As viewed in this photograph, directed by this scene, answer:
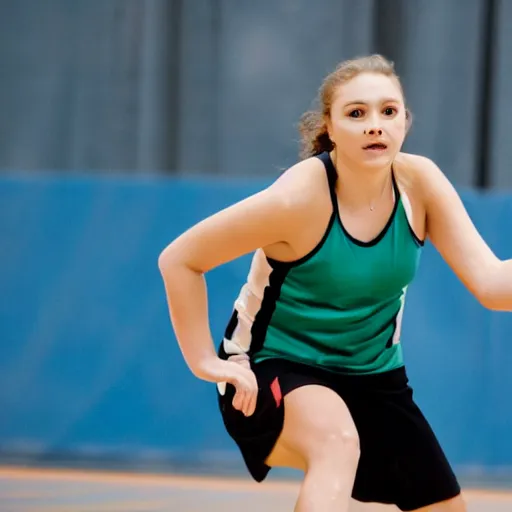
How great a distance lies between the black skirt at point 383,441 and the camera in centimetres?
202

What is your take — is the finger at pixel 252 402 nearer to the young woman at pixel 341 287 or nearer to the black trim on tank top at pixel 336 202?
the young woman at pixel 341 287

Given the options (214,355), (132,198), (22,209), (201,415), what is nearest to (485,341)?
(201,415)

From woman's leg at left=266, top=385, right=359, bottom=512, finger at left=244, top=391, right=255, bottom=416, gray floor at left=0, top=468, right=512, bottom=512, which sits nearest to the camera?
woman's leg at left=266, top=385, right=359, bottom=512

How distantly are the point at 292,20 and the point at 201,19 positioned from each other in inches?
19.1

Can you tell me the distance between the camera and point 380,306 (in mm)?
2051

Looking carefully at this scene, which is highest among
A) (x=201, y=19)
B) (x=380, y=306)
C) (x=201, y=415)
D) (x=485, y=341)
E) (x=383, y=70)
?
(x=201, y=19)

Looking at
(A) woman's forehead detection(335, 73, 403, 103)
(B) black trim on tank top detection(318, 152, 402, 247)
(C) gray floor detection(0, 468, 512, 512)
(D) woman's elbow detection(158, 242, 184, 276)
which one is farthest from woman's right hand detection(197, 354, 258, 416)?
(C) gray floor detection(0, 468, 512, 512)

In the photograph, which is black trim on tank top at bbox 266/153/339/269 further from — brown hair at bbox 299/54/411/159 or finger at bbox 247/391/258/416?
finger at bbox 247/391/258/416

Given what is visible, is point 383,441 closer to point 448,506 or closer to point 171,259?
point 448,506

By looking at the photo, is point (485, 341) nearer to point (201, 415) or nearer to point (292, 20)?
point (201, 415)

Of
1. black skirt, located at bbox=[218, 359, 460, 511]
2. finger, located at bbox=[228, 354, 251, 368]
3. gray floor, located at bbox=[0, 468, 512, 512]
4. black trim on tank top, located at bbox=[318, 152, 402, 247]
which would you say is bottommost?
gray floor, located at bbox=[0, 468, 512, 512]

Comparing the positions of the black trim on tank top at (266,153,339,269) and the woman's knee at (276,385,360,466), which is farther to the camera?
the black trim on tank top at (266,153,339,269)

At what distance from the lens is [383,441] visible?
81.0 inches

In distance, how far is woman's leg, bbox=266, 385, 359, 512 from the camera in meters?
1.74
